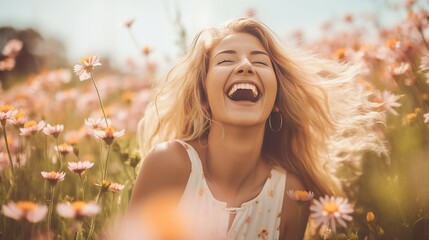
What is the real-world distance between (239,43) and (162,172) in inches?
24.1

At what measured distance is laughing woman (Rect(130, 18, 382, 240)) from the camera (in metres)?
1.86

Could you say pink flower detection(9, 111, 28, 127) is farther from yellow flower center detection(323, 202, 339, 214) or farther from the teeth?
yellow flower center detection(323, 202, 339, 214)

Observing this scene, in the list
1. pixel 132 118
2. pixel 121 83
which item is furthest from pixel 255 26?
pixel 121 83

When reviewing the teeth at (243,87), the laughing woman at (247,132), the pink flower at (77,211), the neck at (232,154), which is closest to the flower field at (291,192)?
the pink flower at (77,211)

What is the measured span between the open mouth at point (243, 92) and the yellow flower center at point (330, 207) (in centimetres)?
60

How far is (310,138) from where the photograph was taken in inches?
89.6

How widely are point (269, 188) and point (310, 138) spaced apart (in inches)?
15.9

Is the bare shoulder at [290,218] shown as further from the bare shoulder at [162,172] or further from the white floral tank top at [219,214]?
the bare shoulder at [162,172]

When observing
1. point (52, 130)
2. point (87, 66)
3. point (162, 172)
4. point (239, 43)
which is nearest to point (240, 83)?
point (239, 43)

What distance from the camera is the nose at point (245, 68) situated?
1.83 m

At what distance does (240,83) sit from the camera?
6.00 feet

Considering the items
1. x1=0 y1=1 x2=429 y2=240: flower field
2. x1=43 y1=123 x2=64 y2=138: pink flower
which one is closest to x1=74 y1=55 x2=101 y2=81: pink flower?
x1=0 y1=1 x2=429 y2=240: flower field

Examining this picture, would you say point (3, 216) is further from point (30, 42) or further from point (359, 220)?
point (30, 42)

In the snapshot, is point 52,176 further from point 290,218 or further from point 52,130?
point 290,218
